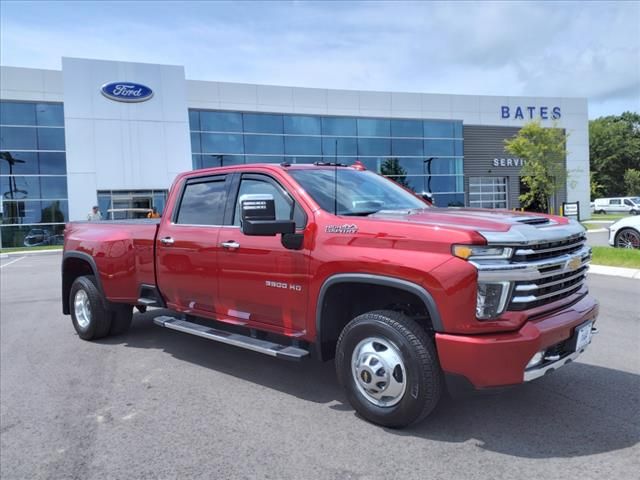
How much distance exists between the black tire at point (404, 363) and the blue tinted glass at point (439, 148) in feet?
104

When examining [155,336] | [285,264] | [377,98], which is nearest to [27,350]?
[155,336]

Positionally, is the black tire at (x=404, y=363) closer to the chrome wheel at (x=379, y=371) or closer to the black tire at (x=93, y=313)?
the chrome wheel at (x=379, y=371)

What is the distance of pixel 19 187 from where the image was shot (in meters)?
26.0

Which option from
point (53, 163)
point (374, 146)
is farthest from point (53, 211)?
point (374, 146)

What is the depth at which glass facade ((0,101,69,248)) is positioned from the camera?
25.8 metres

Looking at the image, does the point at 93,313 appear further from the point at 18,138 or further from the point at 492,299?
the point at 18,138

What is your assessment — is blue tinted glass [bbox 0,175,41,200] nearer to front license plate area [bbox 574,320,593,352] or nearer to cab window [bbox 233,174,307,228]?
cab window [bbox 233,174,307,228]

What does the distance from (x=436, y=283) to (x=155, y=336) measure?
4.59 meters

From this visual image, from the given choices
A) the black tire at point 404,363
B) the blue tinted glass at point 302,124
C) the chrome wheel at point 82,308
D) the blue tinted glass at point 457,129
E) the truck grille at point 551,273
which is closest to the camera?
the truck grille at point 551,273

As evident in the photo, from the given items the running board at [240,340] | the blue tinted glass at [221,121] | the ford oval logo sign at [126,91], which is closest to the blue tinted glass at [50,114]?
the ford oval logo sign at [126,91]

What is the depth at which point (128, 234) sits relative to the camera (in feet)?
19.4

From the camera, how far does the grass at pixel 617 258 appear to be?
10.9 m

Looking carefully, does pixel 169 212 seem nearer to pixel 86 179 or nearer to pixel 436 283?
pixel 436 283

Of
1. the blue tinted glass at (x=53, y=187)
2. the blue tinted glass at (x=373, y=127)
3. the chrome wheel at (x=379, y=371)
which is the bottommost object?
the chrome wheel at (x=379, y=371)
